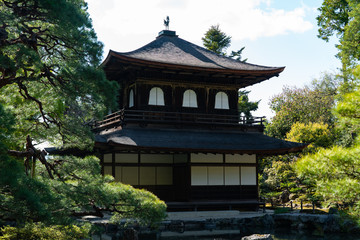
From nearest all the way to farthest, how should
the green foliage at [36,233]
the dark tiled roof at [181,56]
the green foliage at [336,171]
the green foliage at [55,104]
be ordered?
the green foliage at [336,171], the green foliage at [55,104], the green foliage at [36,233], the dark tiled roof at [181,56]

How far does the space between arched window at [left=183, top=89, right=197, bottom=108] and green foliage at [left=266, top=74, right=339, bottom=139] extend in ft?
41.7

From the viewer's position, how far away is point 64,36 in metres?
9.17

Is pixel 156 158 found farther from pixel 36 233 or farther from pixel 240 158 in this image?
pixel 36 233

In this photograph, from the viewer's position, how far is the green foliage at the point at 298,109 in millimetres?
33594

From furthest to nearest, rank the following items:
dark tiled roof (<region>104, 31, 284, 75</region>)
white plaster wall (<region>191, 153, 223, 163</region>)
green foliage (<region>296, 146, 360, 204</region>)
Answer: dark tiled roof (<region>104, 31, 284, 75</region>), white plaster wall (<region>191, 153, 223, 163</region>), green foliage (<region>296, 146, 360, 204</region>)

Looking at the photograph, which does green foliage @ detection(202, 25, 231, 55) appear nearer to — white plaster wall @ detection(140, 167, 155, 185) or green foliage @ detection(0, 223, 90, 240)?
white plaster wall @ detection(140, 167, 155, 185)

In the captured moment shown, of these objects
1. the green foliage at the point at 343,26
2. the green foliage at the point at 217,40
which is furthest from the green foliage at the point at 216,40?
the green foliage at the point at 343,26

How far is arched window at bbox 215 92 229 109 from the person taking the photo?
23.1m

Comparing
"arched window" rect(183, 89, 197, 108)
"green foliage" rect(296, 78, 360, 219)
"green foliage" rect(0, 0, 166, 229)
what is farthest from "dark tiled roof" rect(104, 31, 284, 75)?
"green foliage" rect(296, 78, 360, 219)

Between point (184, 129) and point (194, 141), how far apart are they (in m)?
1.56

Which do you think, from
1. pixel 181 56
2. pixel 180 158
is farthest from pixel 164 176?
pixel 181 56

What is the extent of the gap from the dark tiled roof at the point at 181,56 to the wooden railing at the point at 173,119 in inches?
95.9

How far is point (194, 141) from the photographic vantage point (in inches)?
789

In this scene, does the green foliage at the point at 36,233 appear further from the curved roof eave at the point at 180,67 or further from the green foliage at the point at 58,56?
the curved roof eave at the point at 180,67
